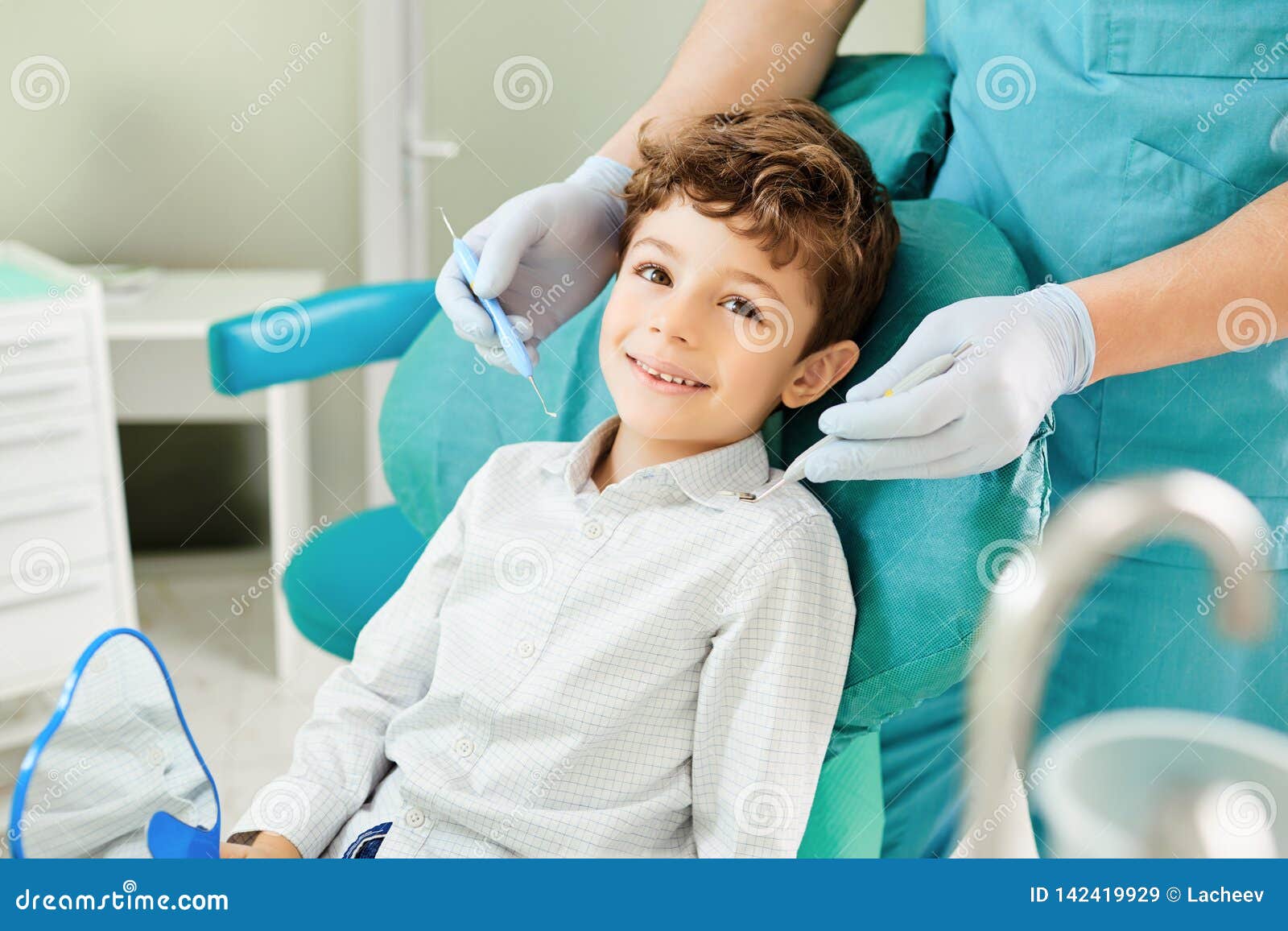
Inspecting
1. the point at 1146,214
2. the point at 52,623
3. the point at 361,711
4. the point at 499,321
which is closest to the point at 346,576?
the point at 361,711

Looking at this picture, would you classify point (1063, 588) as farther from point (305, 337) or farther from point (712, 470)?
point (305, 337)

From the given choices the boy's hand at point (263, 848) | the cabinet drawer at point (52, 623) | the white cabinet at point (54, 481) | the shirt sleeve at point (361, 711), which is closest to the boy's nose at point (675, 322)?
the shirt sleeve at point (361, 711)

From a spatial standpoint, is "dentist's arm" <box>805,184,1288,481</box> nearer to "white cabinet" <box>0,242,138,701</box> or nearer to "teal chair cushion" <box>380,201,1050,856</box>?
"teal chair cushion" <box>380,201,1050,856</box>

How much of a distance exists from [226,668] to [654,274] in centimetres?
138

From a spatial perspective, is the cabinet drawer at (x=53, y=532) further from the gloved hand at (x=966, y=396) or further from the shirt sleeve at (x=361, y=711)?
the gloved hand at (x=966, y=396)

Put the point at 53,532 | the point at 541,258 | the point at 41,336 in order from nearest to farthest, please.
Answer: the point at 541,258, the point at 41,336, the point at 53,532

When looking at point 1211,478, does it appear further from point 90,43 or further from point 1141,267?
point 90,43

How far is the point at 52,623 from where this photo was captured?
1.58m

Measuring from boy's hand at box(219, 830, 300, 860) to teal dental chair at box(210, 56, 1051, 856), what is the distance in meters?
0.33

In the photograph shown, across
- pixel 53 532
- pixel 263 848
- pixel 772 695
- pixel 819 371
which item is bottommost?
pixel 53 532

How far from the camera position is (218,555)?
7.27ft

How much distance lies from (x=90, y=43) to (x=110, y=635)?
5.59 feet
